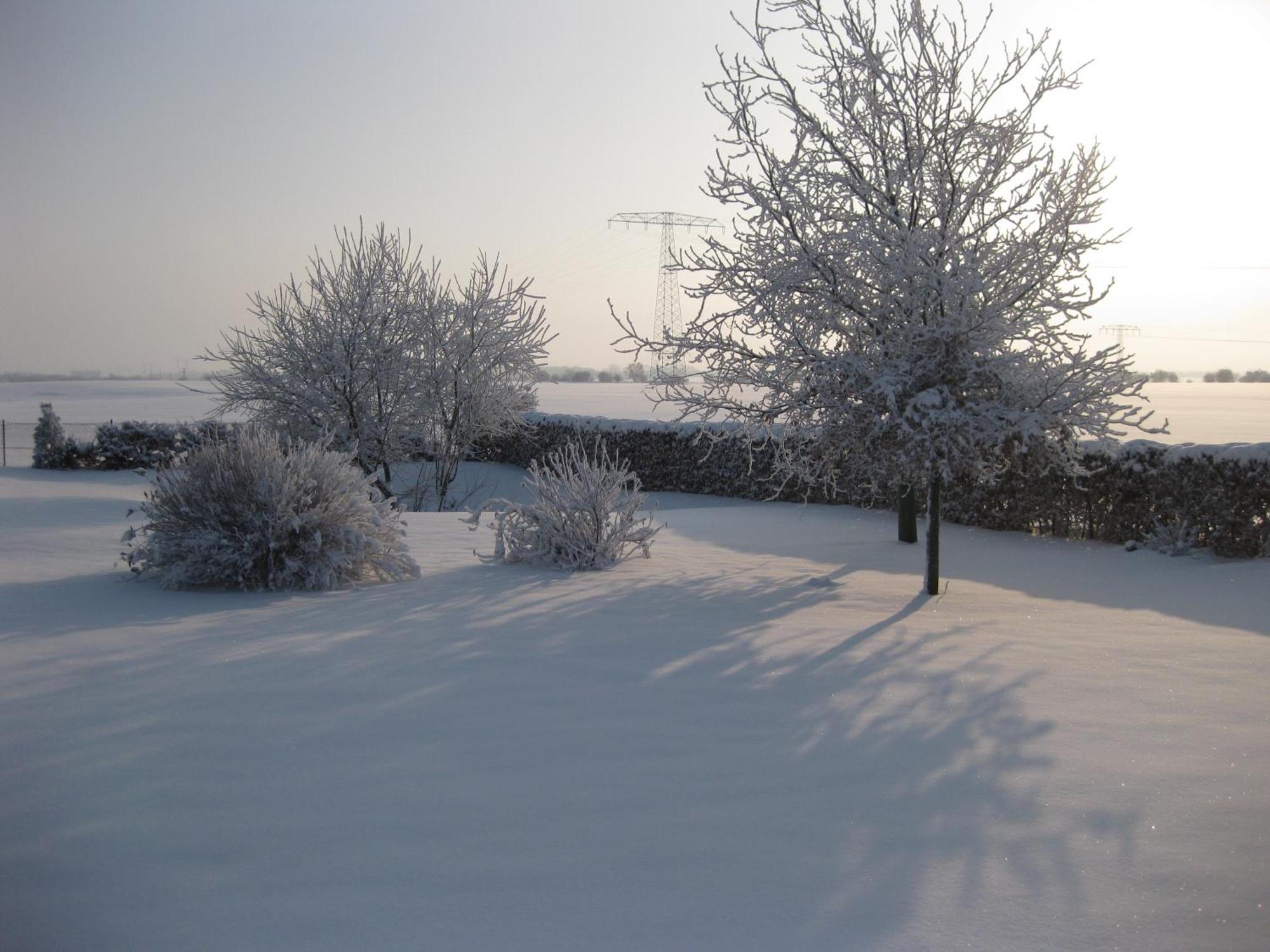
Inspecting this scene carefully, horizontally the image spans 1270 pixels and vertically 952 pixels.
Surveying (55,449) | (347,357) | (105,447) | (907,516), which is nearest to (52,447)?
(55,449)

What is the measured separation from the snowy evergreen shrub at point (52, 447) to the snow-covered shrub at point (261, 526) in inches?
605

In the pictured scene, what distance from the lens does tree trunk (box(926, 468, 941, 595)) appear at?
8.39 metres

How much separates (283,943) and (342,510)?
218 inches

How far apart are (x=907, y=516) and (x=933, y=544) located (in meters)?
3.35

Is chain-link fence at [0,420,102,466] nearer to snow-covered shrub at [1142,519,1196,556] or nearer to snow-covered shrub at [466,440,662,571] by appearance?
snow-covered shrub at [466,440,662,571]

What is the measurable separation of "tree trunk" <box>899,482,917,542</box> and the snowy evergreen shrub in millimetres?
18170

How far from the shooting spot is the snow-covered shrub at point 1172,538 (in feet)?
33.5

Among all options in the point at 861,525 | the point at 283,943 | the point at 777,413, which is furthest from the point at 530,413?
the point at 283,943

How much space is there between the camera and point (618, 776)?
4027mm

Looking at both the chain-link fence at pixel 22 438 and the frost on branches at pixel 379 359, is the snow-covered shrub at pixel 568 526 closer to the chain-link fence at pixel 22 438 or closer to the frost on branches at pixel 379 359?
the frost on branches at pixel 379 359

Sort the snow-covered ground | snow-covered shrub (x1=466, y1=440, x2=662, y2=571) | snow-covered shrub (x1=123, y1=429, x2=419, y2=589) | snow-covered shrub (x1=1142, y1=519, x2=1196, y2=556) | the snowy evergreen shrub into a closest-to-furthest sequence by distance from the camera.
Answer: the snow-covered ground → snow-covered shrub (x1=123, y1=429, x2=419, y2=589) → snow-covered shrub (x1=466, y1=440, x2=662, y2=571) → snow-covered shrub (x1=1142, y1=519, x2=1196, y2=556) → the snowy evergreen shrub

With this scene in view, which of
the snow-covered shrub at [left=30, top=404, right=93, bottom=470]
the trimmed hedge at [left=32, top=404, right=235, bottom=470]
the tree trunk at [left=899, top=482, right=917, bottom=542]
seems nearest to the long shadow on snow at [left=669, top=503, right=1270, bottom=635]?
the tree trunk at [left=899, top=482, right=917, bottom=542]

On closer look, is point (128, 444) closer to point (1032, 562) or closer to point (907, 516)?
point (907, 516)

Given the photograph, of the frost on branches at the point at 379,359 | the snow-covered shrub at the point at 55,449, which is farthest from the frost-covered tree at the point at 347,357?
the snow-covered shrub at the point at 55,449
